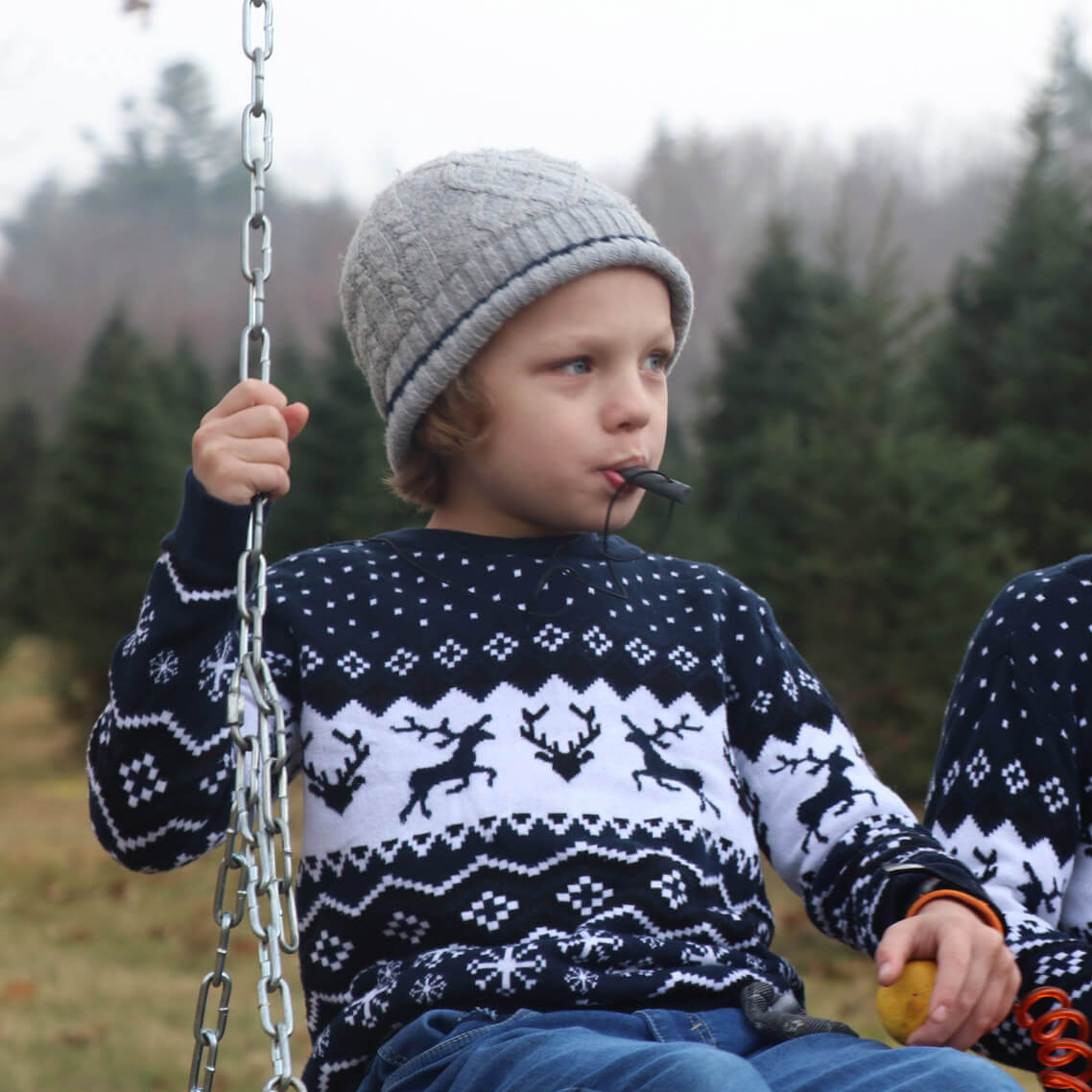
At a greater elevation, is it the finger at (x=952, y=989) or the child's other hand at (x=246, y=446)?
the child's other hand at (x=246, y=446)

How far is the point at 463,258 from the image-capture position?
2.26 m

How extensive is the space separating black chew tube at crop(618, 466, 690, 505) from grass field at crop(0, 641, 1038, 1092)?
362 centimetres

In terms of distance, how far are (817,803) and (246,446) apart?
0.94 meters

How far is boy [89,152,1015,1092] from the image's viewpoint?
1.86 m

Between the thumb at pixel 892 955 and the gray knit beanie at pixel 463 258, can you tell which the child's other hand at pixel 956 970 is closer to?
the thumb at pixel 892 955

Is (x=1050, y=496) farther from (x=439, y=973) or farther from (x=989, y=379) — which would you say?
(x=439, y=973)

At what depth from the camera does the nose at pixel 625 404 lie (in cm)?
214

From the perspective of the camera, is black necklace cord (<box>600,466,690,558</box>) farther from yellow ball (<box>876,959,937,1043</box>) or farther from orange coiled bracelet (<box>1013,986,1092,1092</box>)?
orange coiled bracelet (<box>1013,986,1092,1092</box>)

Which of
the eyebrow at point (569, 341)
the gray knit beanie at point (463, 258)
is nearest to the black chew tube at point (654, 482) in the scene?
the eyebrow at point (569, 341)

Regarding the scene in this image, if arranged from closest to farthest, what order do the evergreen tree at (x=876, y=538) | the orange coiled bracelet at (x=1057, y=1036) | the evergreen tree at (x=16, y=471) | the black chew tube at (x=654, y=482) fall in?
the orange coiled bracelet at (x=1057, y=1036), the black chew tube at (x=654, y=482), the evergreen tree at (x=876, y=538), the evergreen tree at (x=16, y=471)

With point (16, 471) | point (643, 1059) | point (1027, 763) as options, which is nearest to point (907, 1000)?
point (643, 1059)

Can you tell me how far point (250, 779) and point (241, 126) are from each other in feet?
2.53

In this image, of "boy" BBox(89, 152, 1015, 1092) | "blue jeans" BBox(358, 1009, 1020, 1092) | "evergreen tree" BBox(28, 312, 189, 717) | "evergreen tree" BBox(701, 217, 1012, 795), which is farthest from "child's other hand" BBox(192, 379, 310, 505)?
"evergreen tree" BBox(28, 312, 189, 717)

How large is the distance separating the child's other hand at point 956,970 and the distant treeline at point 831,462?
5895mm
